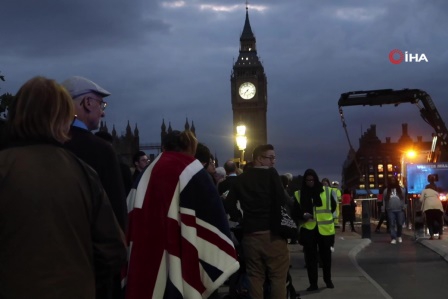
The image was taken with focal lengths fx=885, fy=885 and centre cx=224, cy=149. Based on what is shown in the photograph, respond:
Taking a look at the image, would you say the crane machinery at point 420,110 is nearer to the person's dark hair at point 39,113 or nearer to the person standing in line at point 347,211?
the person standing in line at point 347,211

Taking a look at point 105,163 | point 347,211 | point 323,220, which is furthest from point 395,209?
point 105,163

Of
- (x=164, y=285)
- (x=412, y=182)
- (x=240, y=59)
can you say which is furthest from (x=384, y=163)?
(x=164, y=285)

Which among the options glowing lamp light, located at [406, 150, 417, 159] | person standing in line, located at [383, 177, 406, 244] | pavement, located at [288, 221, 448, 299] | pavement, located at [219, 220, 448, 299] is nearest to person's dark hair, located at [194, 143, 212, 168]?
pavement, located at [219, 220, 448, 299]

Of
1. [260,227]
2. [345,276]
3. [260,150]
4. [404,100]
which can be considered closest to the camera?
[260,227]

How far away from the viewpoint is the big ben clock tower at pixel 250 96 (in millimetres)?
159875

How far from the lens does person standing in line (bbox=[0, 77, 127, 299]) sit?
336 centimetres

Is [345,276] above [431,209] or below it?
below

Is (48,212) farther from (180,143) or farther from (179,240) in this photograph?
(180,143)

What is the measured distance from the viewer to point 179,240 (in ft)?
17.6

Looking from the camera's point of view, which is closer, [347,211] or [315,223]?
[315,223]

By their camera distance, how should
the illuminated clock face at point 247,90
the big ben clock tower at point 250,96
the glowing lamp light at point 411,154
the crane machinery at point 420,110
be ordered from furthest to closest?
the illuminated clock face at point 247,90 < the big ben clock tower at point 250,96 < the glowing lamp light at point 411,154 < the crane machinery at point 420,110

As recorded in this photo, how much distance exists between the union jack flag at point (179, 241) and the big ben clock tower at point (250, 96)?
471 ft

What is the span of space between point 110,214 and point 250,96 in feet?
529

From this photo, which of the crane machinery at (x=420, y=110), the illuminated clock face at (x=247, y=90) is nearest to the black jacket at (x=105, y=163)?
the crane machinery at (x=420, y=110)
